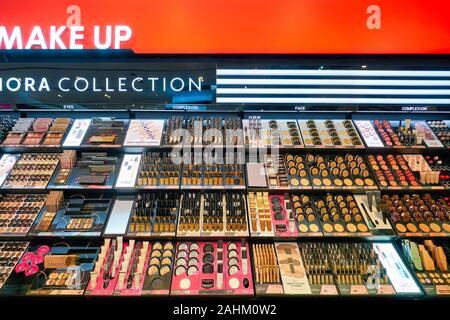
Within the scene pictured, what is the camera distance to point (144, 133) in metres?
4.90

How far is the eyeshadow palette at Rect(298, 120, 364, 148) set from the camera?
4.80 metres

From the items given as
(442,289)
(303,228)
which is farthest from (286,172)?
(442,289)

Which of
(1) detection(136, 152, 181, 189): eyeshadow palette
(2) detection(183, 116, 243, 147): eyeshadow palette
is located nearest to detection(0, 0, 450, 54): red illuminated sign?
(2) detection(183, 116, 243, 147): eyeshadow palette

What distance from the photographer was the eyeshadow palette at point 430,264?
13.0 feet

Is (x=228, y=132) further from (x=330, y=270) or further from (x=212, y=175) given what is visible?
(x=330, y=270)

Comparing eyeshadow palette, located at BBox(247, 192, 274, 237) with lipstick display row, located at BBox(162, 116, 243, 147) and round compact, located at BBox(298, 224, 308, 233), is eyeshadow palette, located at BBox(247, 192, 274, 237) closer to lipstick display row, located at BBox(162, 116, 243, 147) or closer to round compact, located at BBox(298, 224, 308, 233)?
round compact, located at BBox(298, 224, 308, 233)

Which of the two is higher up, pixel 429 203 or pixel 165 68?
pixel 165 68

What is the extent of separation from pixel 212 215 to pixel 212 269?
1.95 ft

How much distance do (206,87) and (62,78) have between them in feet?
5.28

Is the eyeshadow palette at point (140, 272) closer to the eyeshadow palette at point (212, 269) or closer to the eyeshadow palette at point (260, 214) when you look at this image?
the eyeshadow palette at point (212, 269)

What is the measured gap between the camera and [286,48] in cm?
482
